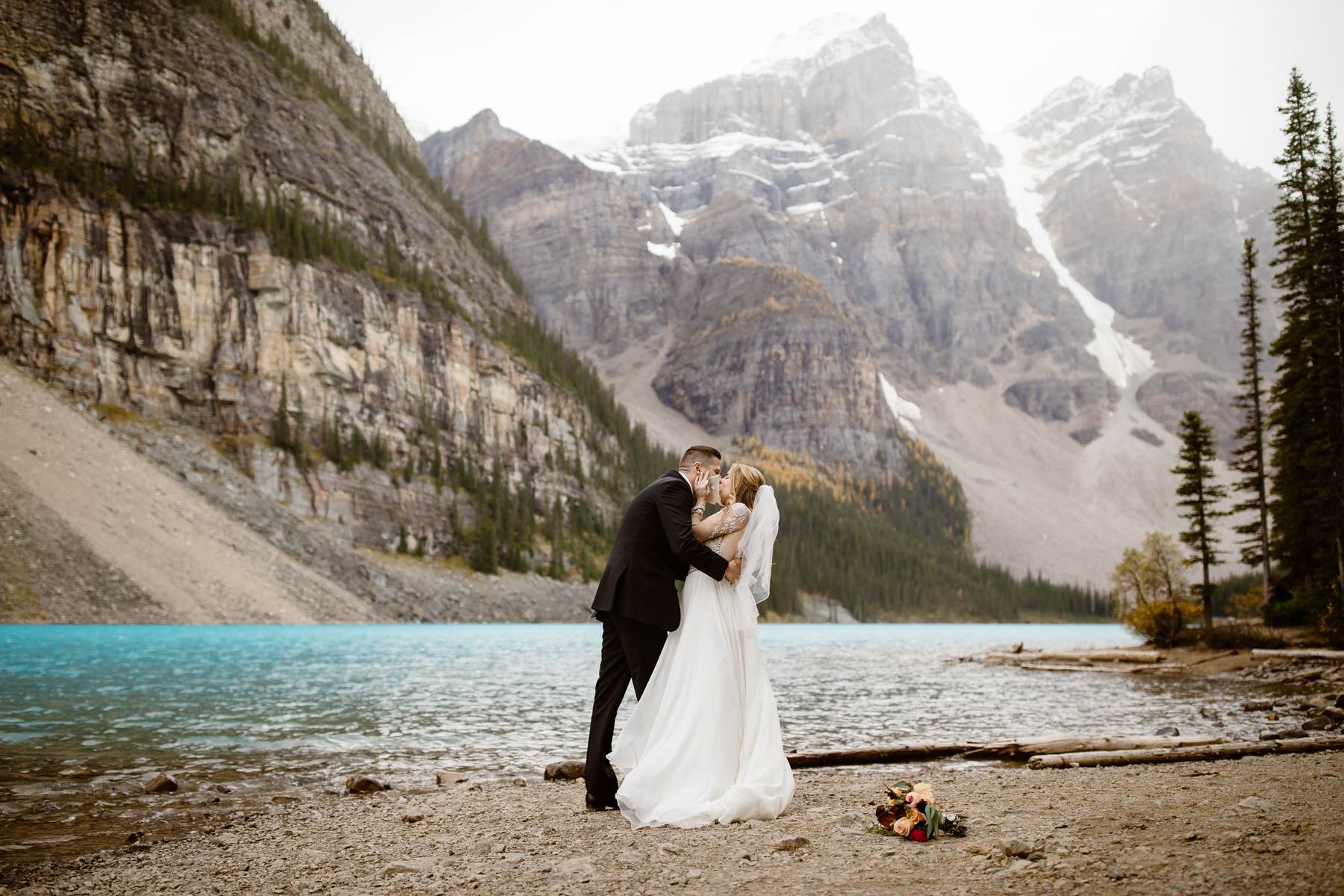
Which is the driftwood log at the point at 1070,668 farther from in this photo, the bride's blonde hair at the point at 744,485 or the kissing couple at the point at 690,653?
the bride's blonde hair at the point at 744,485

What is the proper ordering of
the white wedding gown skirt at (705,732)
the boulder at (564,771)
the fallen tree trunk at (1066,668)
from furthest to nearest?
the fallen tree trunk at (1066,668), the boulder at (564,771), the white wedding gown skirt at (705,732)

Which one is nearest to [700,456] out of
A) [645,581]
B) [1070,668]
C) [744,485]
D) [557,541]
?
[744,485]

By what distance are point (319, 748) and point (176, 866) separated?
26.6 feet

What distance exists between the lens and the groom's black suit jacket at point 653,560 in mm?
8953

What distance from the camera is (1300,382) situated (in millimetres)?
38125

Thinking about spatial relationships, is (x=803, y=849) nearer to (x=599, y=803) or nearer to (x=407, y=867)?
(x=599, y=803)

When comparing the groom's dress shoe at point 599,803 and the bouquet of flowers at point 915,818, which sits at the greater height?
the bouquet of flowers at point 915,818

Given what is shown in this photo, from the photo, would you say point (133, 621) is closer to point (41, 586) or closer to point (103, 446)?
point (41, 586)

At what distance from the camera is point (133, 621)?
4775 centimetres

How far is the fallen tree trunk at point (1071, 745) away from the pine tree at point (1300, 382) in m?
26.1

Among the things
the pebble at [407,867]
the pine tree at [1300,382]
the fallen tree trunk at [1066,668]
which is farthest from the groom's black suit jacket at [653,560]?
the fallen tree trunk at [1066,668]

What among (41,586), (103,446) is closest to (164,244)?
(103,446)

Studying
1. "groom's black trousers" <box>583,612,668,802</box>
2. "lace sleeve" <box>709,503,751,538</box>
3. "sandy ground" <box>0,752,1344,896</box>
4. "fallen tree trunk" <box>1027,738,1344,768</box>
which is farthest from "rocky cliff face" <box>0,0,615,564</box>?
"fallen tree trunk" <box>1027,738,1344,768</box>

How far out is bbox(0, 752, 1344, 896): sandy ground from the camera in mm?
5824
